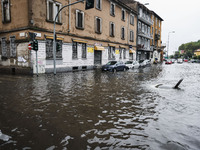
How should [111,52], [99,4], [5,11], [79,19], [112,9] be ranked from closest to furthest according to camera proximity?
[5,11]
[79,19]
[99,4]
[112,9]
[111,52]

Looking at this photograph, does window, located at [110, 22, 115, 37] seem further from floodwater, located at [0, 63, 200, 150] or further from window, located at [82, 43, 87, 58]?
floodwater, located at [0, 63, 200, 150]

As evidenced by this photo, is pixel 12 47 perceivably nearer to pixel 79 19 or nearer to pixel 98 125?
pixel 79 19

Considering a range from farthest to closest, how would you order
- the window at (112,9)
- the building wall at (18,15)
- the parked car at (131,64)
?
1. the window at (112,9)
2. the parked car at (131,64)
3. the building wall at (18,15)

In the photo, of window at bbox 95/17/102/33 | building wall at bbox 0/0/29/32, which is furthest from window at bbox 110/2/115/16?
building wall at bbox 0/0/29/32

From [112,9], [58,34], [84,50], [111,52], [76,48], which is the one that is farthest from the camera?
[111,52]

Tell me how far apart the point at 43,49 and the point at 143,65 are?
21.2m

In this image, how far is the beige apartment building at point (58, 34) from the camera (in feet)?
52.7

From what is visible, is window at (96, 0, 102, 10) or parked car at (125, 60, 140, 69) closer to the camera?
window at (96, 0, 102, 10)

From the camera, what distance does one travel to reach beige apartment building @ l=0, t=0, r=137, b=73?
1608 cm

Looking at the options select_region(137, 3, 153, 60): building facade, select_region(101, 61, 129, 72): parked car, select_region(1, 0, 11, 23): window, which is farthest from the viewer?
select_region(137, 3, 153, 60): building facade

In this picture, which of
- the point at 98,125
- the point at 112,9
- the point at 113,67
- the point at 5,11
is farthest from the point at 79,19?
the point at 98,125

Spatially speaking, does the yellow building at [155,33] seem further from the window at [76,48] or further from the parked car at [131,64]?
the window at [76,48]

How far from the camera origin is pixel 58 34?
731 inches

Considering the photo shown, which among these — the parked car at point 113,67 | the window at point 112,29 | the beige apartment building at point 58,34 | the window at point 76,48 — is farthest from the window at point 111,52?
the window at point 76,48
